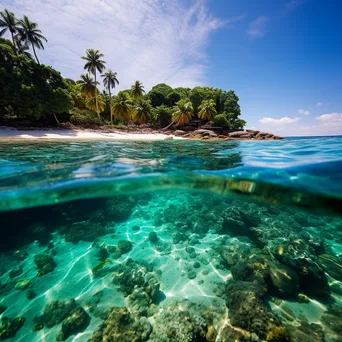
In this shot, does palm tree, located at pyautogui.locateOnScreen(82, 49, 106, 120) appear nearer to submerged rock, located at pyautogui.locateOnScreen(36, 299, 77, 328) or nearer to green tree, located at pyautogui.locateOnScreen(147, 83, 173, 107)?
green tree, located at pyautogui.locateOnScreen(147, 83, 173, 107)

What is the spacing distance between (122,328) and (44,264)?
437cm

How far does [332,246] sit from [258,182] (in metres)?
7.58

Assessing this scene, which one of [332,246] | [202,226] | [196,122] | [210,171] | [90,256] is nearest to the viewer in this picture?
[210,171]

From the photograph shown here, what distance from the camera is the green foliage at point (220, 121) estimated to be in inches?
1636

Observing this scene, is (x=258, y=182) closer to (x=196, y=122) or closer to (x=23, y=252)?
(x=23, y=252)

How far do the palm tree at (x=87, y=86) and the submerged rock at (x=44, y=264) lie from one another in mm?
40119

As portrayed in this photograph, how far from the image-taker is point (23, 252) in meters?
7.87

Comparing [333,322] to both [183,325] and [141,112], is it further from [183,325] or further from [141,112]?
[141,112]

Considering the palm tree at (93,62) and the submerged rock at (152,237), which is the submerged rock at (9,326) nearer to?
the submerged rock at (152,237)

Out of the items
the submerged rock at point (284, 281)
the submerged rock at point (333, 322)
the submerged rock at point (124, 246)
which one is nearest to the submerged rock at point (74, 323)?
the submerged rock at point (124, 246)

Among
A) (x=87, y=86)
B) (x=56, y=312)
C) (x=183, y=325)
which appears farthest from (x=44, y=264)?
(x=87, y=86)

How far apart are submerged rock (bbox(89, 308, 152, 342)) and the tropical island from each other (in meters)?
29.2

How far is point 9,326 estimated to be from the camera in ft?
15.3

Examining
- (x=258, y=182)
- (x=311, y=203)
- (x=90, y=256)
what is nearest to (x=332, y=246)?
(x=311, y=203)
